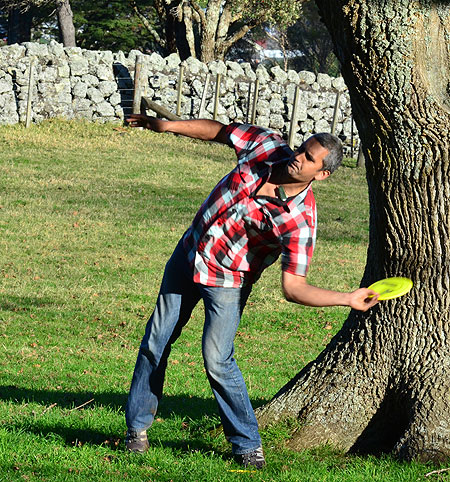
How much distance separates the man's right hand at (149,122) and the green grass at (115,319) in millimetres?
1832

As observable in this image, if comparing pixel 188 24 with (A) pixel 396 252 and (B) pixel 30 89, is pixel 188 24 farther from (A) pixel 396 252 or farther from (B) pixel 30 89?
(A) pixel 396 252

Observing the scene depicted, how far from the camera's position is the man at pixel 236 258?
12.8 ft

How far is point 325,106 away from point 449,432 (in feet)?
76.2

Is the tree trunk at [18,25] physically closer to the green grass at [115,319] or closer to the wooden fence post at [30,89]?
the wooden fence post at [30,89]

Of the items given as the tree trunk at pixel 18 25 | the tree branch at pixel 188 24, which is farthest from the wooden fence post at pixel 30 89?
the tree trunk at pixel 18 25

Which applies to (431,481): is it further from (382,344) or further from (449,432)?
(382,344)

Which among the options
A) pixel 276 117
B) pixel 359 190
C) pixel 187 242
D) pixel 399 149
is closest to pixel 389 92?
pixel 399 149

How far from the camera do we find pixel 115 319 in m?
8.56

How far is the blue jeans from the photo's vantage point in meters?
4.18

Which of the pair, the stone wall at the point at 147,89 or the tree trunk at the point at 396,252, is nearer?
the tree trunk at the point at 396,252

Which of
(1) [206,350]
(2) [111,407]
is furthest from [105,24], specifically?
(1) [206,350]

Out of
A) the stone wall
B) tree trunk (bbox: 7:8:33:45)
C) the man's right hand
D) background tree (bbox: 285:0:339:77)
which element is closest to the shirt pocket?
the man's right hand

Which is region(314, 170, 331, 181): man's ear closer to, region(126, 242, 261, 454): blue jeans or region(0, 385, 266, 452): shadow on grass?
region(126, 242, 261, 454): blue jeans

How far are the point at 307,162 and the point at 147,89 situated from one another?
20.8 metres
